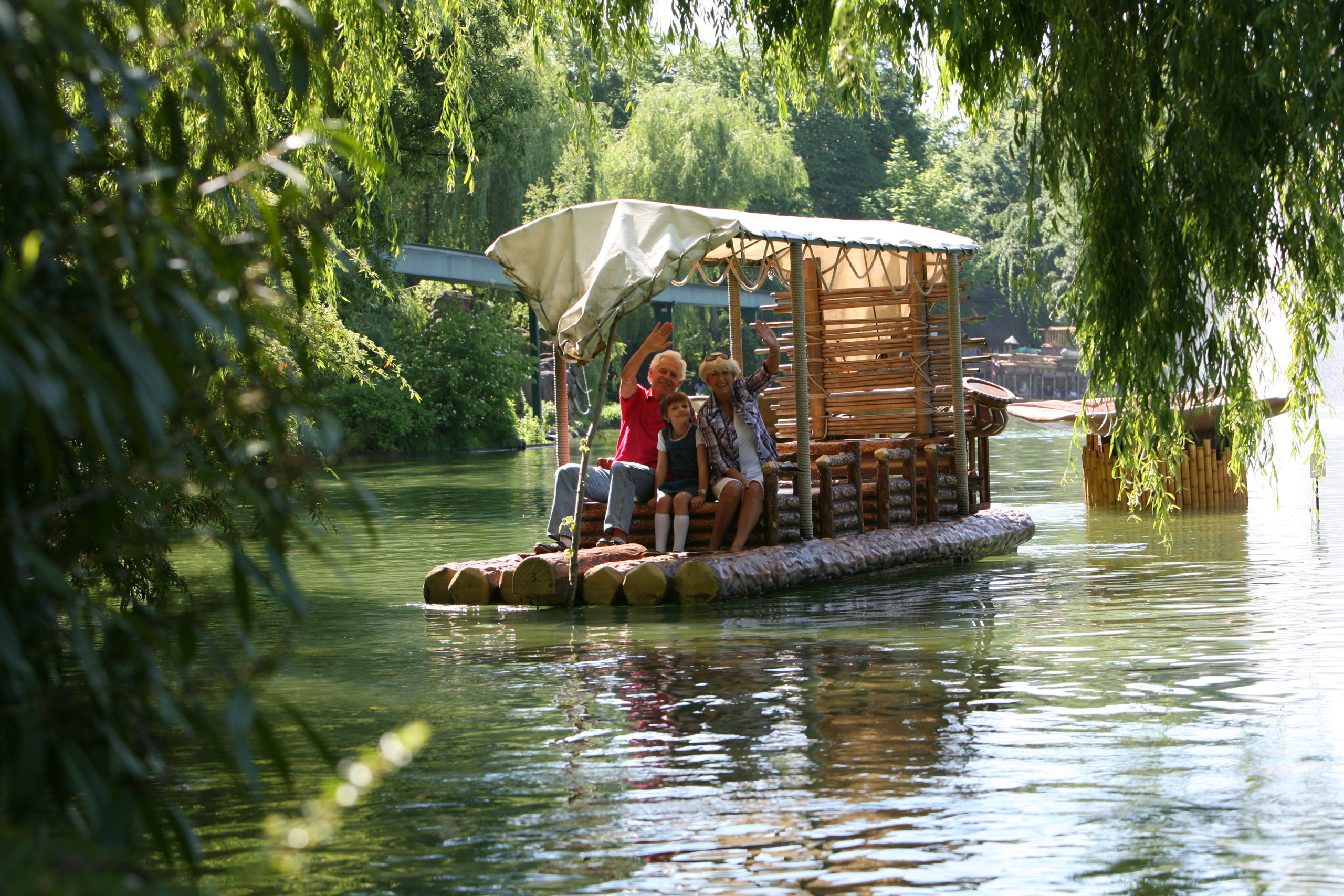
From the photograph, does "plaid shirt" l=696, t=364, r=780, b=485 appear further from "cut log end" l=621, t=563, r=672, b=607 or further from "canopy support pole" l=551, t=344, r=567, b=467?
"canopy support pole" l=551, t=344, r=567, b=467

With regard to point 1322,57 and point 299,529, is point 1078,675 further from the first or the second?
point 299,529

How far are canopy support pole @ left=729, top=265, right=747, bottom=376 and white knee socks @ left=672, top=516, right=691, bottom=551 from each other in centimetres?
260

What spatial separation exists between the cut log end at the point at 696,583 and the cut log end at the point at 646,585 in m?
0.11

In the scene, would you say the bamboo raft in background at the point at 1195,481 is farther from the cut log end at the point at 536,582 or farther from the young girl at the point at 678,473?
the cut log end at the point at 536,582

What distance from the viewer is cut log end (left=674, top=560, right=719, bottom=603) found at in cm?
1170

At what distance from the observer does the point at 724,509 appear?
12234 mm

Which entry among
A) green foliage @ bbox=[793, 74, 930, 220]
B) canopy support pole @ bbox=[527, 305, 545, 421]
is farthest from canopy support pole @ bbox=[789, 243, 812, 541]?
green foliage @ bbox=[793, 74, 930, 220]

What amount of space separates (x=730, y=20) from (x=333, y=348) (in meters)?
6.57

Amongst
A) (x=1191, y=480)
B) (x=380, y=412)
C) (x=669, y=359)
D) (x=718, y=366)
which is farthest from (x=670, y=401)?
(x=380, y=412)

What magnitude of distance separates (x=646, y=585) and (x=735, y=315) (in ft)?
14.7

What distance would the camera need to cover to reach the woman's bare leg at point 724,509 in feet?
40.0

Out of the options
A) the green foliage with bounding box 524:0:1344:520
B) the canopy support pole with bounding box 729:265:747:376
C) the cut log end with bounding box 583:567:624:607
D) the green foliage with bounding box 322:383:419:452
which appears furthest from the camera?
the green foliage with bounding box 322:383:419:452

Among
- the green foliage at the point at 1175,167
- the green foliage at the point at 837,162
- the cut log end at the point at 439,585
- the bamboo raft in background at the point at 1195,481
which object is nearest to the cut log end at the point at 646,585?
the cut log end at the point at 439,585

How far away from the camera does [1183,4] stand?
7.31 metres
